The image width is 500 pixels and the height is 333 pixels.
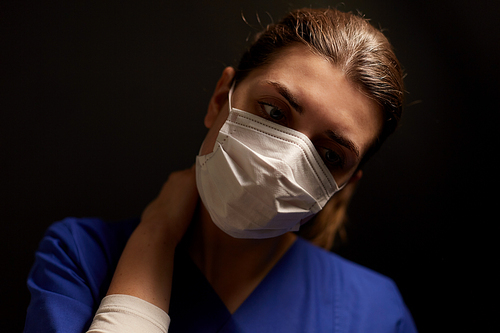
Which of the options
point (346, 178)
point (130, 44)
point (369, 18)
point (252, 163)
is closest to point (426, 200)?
point (346, 178)

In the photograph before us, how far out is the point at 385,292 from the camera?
1.25 metres

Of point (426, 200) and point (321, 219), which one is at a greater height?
point (426, 200)

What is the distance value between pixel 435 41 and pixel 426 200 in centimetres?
55

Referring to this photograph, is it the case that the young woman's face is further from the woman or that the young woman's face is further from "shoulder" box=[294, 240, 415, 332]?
"shoulder" box=[294, 240, 415, 332]

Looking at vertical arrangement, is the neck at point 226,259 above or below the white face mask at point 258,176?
below

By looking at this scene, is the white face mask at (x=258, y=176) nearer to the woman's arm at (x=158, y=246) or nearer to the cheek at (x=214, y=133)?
the cheek at (x=214, y=133)

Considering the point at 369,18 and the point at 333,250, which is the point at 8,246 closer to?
the point at 333,250

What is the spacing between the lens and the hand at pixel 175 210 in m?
1.00

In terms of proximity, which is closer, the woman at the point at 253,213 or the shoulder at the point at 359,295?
the woman at the point at 253,213

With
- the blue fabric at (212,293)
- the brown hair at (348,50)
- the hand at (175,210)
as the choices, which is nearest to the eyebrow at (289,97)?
the brown hair at (348,50)

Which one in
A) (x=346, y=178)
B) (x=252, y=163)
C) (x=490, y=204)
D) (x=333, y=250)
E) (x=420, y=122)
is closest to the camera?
(x=252, y=163)

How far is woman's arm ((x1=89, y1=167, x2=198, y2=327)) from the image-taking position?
0.84 m

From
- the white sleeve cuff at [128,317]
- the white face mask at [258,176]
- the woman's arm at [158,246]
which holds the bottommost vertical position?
the white sleeve cuff at [128,317]

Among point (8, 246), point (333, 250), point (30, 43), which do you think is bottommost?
point (8, 246)
